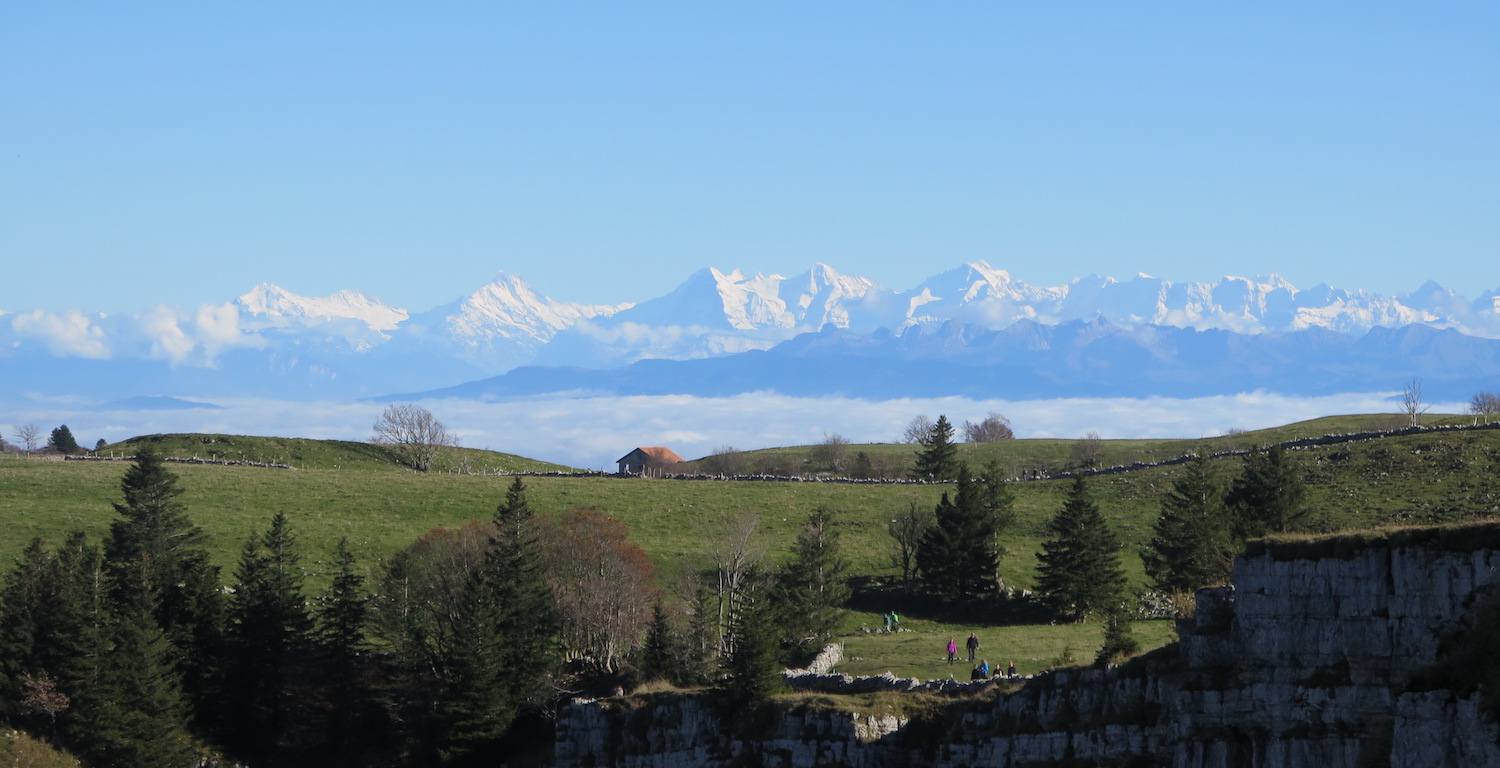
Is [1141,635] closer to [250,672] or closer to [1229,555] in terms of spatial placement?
[1229,555]

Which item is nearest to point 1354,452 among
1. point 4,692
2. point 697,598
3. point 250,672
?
point 697,598

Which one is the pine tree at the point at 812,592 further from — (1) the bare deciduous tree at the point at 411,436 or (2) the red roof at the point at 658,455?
(2) the red roof at the point at 658,455

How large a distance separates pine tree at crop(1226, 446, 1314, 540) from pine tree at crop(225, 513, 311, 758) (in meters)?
A: 42.6

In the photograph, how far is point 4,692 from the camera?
62594mm

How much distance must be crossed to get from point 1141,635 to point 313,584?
4149cm

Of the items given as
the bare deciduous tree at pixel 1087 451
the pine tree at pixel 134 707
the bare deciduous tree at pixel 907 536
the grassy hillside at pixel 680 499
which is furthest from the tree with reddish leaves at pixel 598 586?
the bare deciduous tree at pixel 1087 451

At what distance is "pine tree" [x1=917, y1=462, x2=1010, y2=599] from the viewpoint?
247 feet

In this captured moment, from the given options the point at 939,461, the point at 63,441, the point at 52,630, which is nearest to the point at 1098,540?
the point at 939,461

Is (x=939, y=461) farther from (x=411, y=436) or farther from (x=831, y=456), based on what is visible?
(x=411, y=436)

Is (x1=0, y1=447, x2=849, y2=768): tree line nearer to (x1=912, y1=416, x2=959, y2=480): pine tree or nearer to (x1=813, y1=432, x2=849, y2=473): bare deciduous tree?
(x1=912, y1=416, x2=959, y2=480): pine tree

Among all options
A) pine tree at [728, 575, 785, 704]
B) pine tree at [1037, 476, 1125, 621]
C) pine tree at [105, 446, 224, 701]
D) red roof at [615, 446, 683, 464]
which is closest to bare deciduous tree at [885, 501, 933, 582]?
pine tree at [1037, 476, 1125, 621]

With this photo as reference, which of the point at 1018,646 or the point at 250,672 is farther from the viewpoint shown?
the point at 250,672

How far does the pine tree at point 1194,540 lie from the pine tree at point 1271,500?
988 mm

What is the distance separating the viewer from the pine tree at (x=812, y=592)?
62.3m
